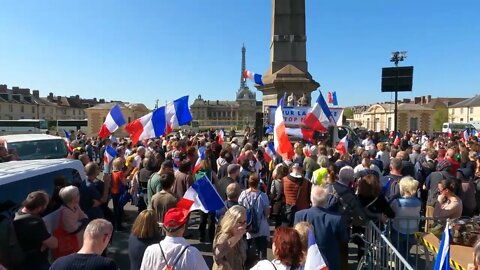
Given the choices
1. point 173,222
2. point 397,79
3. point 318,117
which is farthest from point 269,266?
point 397,79

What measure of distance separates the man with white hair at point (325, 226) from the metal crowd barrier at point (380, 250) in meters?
0.52

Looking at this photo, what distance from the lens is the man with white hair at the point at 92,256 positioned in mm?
2934

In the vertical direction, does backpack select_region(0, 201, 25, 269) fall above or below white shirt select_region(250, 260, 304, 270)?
below

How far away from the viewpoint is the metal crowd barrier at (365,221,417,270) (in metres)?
4.33

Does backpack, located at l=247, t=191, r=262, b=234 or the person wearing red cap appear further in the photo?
backpack, located at l=247, t=191, r=262, b=234

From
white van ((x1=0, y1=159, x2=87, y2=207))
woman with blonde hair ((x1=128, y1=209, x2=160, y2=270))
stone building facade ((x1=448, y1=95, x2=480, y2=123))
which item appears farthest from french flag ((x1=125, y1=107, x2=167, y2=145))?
stone building facade ((x1=448, y1=95, x2=480, y2=123))

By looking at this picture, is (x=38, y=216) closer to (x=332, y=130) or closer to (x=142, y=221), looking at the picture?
(x=142, y=221)

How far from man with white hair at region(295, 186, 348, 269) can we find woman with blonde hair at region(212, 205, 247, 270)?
48.0 inches

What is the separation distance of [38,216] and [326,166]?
5050mm

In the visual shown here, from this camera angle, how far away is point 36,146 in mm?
11297

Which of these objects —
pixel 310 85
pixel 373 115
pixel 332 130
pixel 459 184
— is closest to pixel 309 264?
pixel 459 184

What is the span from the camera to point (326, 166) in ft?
24.0

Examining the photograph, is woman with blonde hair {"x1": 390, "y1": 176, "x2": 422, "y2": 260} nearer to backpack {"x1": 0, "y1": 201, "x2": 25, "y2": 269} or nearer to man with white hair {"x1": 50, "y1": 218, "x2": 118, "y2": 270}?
man with white hair {"x1": 50, "y1": 218, "x2": 118, "y2": 270}

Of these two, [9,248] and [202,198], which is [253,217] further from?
[9,248]
